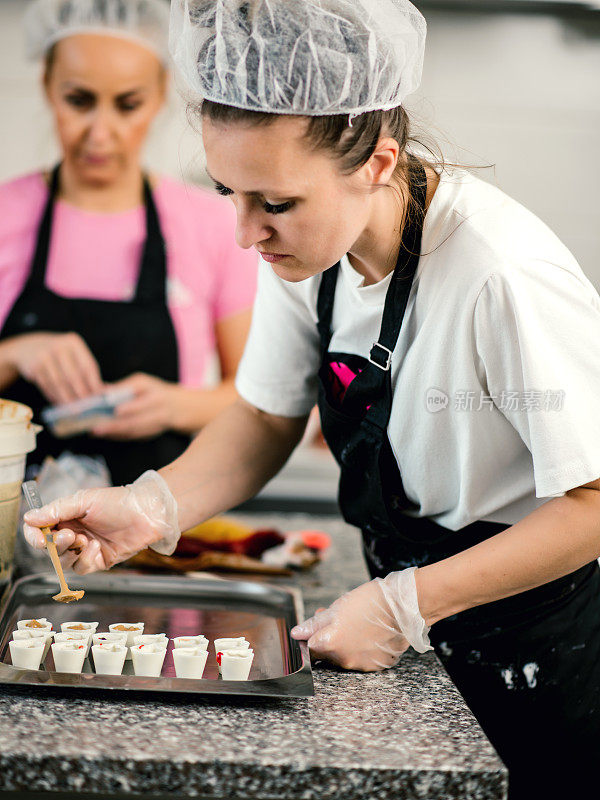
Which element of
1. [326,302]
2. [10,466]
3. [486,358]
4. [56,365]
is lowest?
[56,365]

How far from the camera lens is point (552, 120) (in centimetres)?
257

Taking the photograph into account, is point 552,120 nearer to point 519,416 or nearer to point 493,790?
point 519,416

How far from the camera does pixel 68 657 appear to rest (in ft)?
3.74

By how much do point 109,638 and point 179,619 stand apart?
0.19 metres

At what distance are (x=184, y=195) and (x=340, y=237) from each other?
1.45 meters

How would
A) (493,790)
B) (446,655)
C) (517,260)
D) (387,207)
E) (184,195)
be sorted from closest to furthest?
(493,790) < (517,260) < (387,207) < (446,655) < (184,195)

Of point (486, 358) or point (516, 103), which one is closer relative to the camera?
point (486, 358)

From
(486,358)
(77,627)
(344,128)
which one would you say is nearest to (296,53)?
(344,128)

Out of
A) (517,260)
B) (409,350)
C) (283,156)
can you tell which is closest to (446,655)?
(409,350)

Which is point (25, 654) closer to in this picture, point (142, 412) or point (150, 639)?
point (150, 639)

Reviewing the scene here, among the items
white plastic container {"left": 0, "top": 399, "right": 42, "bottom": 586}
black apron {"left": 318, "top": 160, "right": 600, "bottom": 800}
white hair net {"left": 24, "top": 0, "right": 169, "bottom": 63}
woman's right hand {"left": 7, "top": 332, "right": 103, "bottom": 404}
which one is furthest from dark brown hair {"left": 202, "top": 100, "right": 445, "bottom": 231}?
white hair net {"left": 24, "top": 0, "right": 169, "bottom": 63}

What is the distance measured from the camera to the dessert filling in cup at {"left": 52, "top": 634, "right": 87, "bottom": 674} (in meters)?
1.14

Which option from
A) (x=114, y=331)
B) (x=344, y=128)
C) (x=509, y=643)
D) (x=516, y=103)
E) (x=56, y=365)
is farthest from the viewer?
(x=516, y=103)

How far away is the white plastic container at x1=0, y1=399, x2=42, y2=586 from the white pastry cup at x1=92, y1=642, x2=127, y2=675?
30 cm
